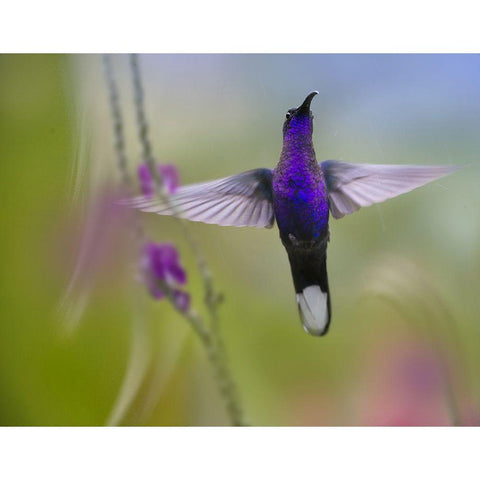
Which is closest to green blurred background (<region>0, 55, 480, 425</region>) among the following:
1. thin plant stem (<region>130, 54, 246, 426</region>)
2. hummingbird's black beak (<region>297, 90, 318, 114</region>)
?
thin plant stem (<region>130, 54, 246, 426</region>)

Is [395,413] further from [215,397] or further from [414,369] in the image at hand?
[215,397]

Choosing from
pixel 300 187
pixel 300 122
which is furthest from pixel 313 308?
pixel 300 122

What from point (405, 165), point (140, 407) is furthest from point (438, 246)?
point (140, 407)

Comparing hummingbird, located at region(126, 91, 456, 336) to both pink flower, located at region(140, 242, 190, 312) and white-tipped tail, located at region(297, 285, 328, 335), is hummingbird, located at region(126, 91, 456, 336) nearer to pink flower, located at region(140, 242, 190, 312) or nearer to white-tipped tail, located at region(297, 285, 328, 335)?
white-tipped tail, located at region(297, 285, 328, 335)

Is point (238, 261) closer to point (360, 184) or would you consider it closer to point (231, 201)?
point (231, 201)

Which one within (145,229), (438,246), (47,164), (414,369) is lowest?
(414,369)

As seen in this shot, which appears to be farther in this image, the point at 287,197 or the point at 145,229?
the point at 145,229
